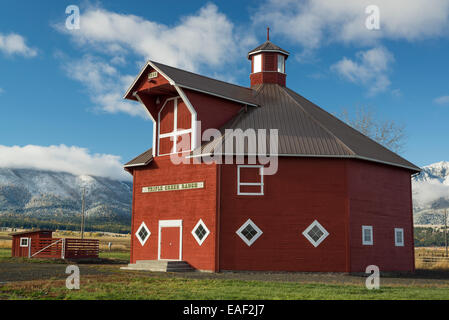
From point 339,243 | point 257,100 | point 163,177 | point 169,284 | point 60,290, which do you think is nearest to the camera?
point 60,290

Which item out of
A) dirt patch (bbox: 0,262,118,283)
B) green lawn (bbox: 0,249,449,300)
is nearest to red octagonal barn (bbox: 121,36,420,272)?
dirt patch (bbox: 0,262,118,283)

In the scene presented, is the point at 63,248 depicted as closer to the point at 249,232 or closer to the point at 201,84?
the point at 201,84

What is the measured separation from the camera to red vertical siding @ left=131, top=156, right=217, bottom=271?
73.7ft

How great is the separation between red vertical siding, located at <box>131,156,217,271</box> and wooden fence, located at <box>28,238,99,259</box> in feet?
30.1

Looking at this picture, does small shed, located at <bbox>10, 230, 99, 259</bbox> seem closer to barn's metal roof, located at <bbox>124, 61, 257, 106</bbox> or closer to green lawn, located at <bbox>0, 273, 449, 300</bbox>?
barn's metal roof, located at <bbox>124, 61, 257, 106</bbox>

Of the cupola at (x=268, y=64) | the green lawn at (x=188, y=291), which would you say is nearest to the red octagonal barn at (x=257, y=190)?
the cupola at (x=268, y=64)

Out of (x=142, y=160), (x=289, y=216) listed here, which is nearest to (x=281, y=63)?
(x=142, y=160)

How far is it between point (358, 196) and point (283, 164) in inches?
155

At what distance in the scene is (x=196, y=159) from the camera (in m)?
23.4

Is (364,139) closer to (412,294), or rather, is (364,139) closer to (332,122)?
(332,122)

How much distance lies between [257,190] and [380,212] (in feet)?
21.5

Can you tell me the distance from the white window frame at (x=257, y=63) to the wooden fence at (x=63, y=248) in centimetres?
1654

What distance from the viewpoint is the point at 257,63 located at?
30266 mm
